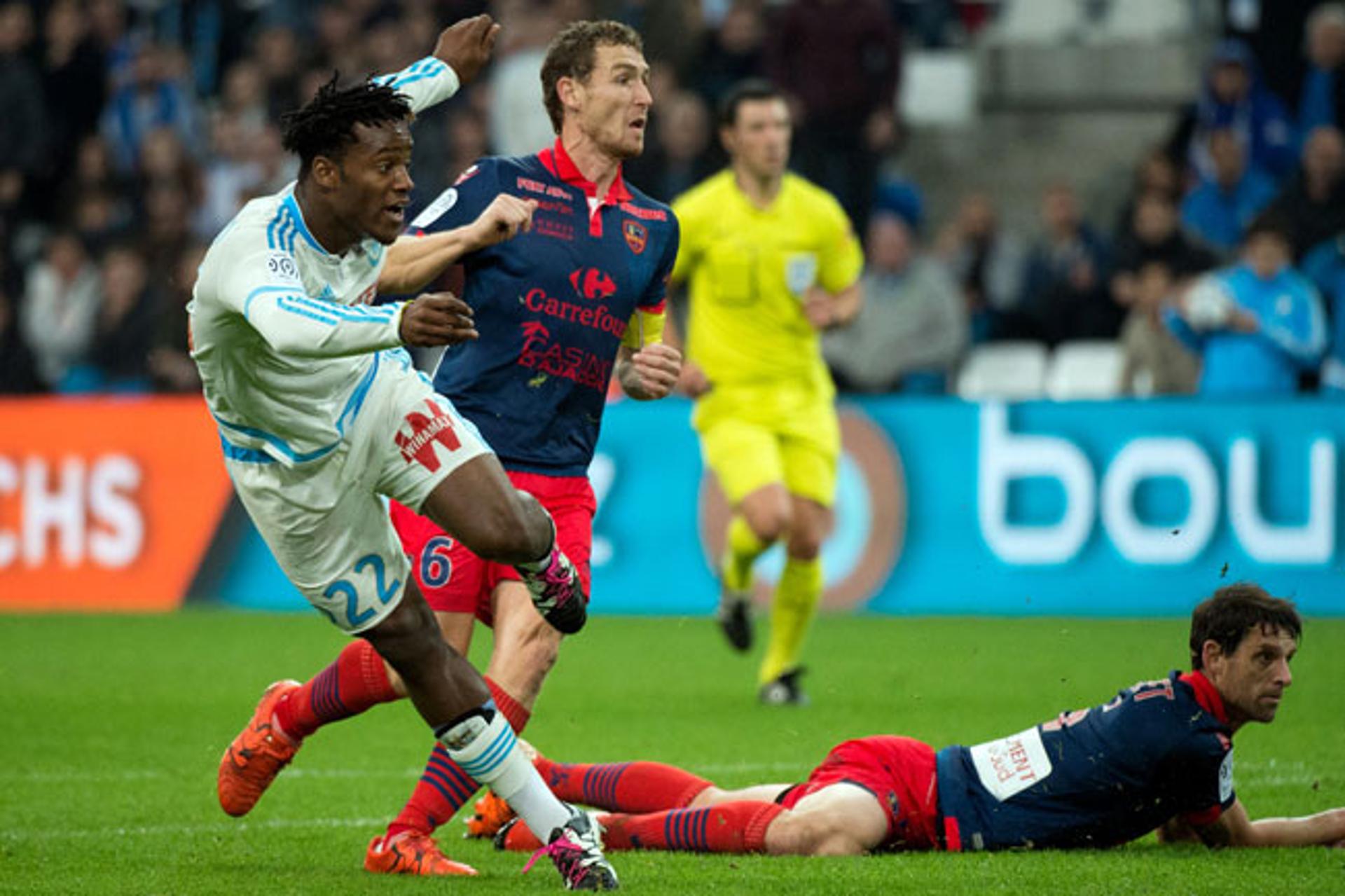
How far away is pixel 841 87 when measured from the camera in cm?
1686

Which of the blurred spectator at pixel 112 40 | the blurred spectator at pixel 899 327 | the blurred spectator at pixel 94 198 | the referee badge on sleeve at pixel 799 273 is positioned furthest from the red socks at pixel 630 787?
the blurred spectator at pixel 112 40

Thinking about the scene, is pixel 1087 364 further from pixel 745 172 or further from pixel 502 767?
pixel 502 767

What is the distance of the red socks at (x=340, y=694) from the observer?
661 cm

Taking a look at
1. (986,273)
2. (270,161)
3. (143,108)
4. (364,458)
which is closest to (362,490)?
(364,458)

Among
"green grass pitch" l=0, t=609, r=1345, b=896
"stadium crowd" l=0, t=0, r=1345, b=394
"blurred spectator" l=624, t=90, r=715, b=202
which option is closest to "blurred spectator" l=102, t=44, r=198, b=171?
"stadium crowd" l=0, t=0, r=1345, b=394

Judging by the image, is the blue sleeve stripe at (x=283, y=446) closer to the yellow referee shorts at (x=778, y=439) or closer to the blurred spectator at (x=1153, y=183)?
the yellow referee shorts at (x=778, y=439)

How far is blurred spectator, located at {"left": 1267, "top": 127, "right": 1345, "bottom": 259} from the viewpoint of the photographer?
595 inches

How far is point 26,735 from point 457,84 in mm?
4014

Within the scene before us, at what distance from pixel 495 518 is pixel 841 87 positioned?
38.0 ft

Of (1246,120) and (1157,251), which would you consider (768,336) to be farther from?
(1246,120)

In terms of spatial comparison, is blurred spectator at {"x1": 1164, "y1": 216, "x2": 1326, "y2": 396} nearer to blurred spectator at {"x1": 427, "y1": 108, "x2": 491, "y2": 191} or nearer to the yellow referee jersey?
the yellow referee jersey

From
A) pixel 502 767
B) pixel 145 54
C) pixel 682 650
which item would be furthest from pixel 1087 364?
pixel 502 767

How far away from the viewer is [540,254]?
6961 millimetres

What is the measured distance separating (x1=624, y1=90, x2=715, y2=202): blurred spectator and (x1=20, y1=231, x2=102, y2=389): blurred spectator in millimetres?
4475
